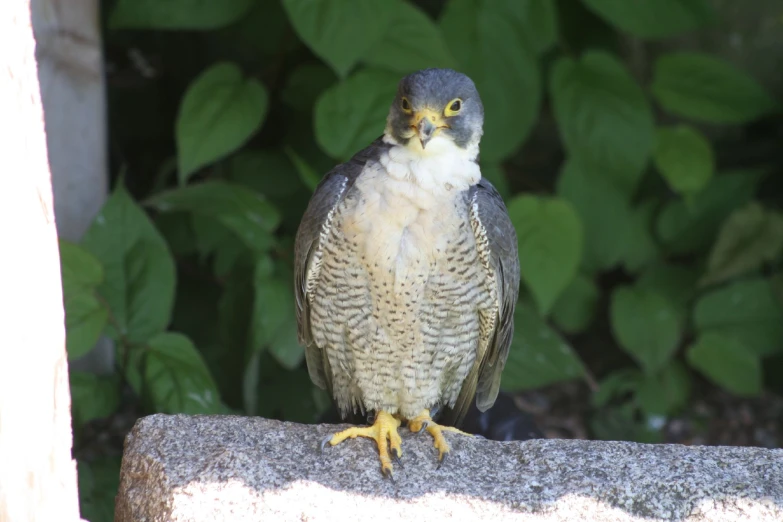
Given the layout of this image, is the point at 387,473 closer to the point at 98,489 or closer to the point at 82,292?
the point at 98,489

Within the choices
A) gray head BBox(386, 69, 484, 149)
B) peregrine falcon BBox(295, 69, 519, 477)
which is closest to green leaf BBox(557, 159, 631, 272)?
peregrine falcon BBox(295, 69, 519, 477)

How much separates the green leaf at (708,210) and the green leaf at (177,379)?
2409mm

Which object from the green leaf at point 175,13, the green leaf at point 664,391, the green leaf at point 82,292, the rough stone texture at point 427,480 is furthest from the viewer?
the green leaf at point 664,391

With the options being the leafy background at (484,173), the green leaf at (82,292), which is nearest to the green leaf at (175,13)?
the leafy background at (484,173)

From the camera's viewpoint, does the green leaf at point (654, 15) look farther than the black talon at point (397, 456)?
Yes

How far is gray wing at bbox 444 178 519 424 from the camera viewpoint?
2441 mm

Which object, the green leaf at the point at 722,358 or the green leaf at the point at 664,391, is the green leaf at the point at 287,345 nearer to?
the green leaf at the point at 664,391

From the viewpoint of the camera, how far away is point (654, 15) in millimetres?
3797

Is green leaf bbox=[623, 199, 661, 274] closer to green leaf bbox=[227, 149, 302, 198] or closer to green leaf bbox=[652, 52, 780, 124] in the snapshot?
green leaf bbox=[652, 52, 780, 124]

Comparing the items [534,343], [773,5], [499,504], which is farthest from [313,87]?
[773,5]

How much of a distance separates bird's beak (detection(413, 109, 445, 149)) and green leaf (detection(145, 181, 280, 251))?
1.17 metres

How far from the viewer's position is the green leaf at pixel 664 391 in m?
4.22

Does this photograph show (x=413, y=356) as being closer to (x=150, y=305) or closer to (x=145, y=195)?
(x=150, y=305)

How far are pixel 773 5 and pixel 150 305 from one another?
11.6ft
